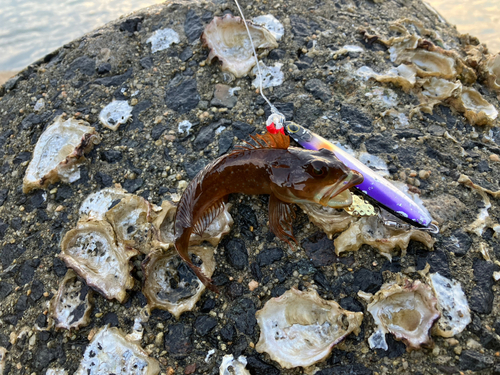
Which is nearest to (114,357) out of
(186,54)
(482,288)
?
(482,288)

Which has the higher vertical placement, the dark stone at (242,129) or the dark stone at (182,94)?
the dark stone at (182,94)

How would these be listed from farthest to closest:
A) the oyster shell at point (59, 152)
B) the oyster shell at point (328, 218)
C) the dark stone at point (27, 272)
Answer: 1. the oyster shell at point (59, 152)
2. the dark stone at point (27, 272)
3. the oyster shell at point (328, 218)

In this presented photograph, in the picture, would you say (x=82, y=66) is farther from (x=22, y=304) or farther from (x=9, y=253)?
(x=22, y=304)

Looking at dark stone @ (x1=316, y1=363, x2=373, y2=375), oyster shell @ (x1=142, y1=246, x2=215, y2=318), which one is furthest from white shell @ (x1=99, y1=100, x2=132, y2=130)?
dark stone @ (x1=316, y1=363, x2=373, y2=375)

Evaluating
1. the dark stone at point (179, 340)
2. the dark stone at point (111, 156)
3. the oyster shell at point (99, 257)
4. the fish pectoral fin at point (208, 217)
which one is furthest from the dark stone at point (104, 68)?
the dark stone at point (179, 340)

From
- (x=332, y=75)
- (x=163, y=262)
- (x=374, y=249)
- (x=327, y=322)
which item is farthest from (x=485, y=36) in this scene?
(x=163, y=262)

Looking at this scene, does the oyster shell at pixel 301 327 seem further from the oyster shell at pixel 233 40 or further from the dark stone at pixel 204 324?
the oyster shell at pixel 233 40

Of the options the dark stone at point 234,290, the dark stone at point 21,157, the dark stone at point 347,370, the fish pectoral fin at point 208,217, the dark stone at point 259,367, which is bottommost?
the dark stone at point 347,370
